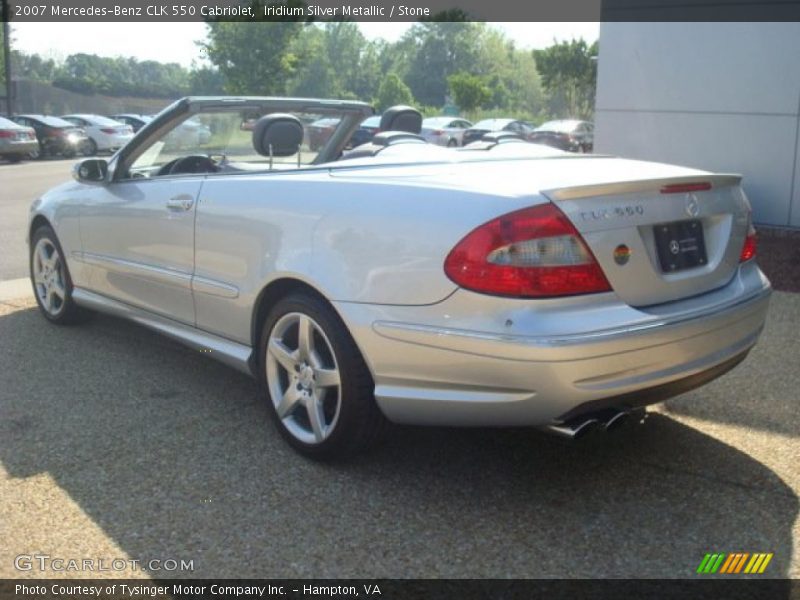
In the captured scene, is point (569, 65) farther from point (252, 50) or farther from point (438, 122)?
point (252, 50)

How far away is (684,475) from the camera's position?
3.65m

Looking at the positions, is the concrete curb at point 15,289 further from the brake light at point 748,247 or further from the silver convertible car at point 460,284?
the brake light at point 748,247

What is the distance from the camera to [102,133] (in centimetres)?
3084

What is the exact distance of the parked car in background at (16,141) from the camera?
25000 mm

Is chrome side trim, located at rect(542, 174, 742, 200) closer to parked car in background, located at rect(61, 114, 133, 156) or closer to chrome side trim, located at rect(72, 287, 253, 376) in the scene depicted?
chrome side trim, located at rect(72, 287, 253, 376)

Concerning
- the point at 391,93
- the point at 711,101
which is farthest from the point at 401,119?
the point at 391,93

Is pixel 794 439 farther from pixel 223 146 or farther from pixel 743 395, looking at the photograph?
pixel 223 146

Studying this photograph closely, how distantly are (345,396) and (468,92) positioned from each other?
49.0m

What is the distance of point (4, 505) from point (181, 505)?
0.69 m

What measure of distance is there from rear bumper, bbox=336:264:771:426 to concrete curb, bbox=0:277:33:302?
4513mm

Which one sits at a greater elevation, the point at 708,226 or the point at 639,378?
the point at 708,226

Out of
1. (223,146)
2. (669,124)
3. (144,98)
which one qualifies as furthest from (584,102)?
(223,146)

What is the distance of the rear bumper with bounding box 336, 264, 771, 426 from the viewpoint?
3049mm

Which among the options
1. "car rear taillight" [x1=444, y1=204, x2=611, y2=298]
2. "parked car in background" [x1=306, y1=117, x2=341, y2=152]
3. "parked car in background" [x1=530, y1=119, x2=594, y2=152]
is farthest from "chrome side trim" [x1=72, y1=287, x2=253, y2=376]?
"parked car in background" [x1=530, y1=119, x2=594, y2=152]
